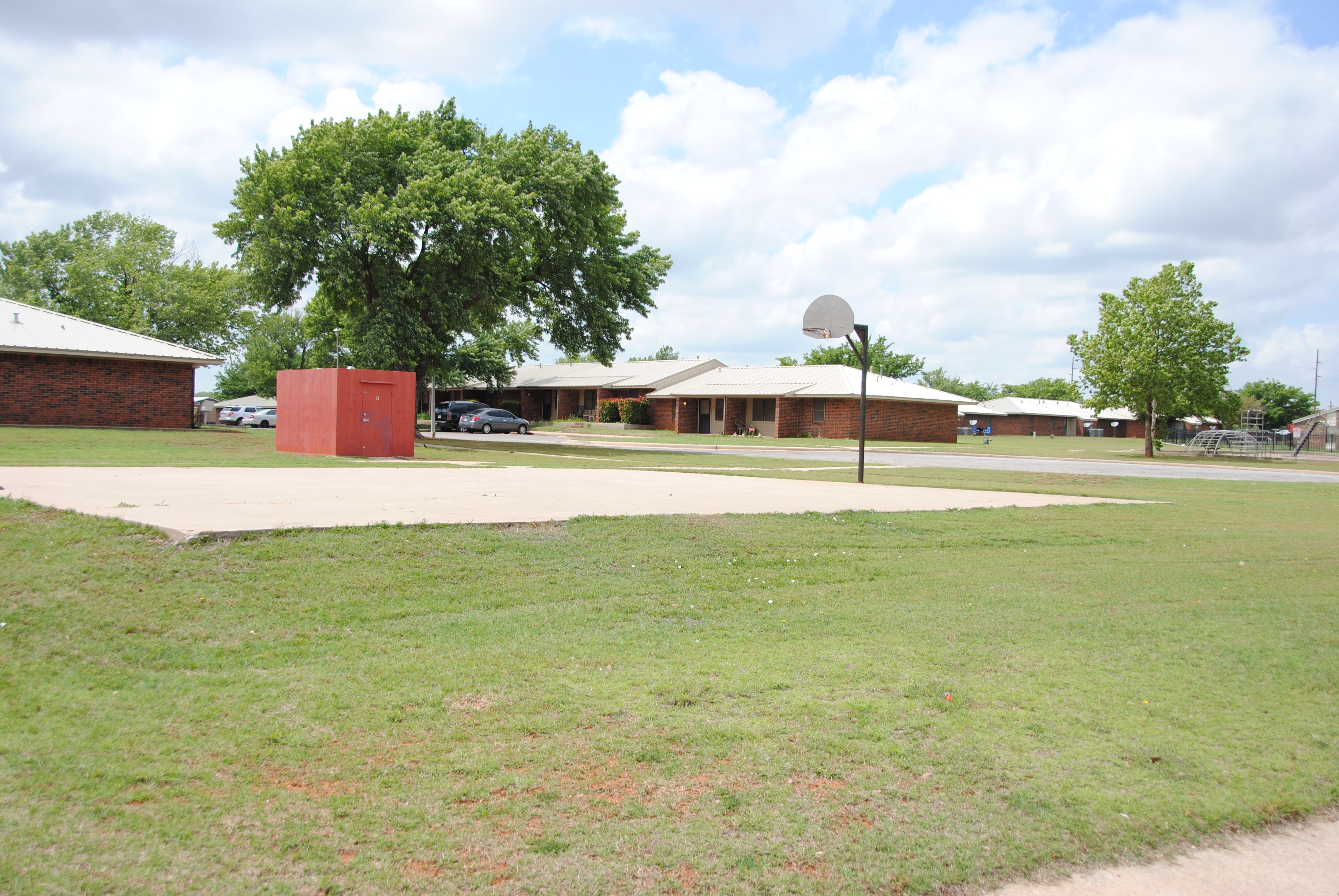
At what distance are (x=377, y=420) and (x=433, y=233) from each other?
11.3 metres

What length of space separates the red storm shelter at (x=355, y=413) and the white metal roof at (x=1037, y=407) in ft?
256

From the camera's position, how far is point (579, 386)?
64.8m

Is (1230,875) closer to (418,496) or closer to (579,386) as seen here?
(418,496)

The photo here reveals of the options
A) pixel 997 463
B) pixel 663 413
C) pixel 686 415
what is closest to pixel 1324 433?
pixel 686 415

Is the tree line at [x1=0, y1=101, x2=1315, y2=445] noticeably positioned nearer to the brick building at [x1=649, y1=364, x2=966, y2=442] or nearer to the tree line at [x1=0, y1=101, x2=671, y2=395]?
the tree line at [x1=0, y1=101, x2=671, y2=395]

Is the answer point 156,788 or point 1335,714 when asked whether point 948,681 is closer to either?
point 1335,714

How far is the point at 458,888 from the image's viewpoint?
336 centimetres

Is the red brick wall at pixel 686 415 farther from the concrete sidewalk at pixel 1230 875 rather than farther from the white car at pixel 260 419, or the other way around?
the concrete sidewalk at pixel 1230 875

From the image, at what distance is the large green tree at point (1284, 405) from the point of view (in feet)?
307

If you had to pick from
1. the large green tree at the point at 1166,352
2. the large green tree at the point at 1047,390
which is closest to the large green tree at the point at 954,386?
the large green tree at the point at 1047,390

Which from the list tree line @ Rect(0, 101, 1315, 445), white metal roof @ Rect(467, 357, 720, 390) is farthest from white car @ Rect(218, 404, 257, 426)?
white metal roof @ Rect(467, 357, 720, 390)

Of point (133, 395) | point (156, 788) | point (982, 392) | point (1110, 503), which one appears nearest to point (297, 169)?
point (133, 395)

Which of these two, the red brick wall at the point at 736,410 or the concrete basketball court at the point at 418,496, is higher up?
the red brick wall at the point at 736,410

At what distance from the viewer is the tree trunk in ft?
149
